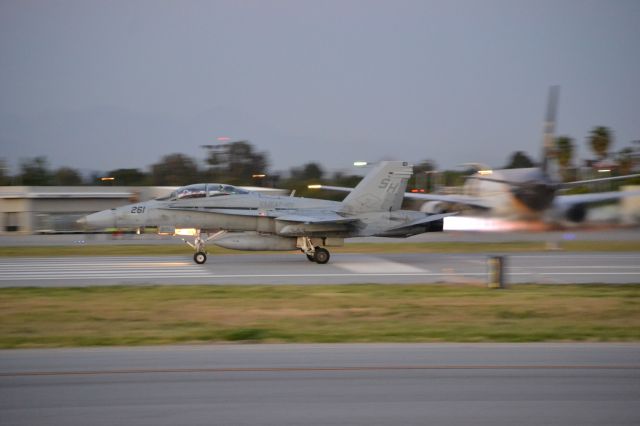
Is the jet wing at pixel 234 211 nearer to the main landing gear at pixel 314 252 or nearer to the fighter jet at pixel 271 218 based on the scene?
the fighter jet at pixel 271 218

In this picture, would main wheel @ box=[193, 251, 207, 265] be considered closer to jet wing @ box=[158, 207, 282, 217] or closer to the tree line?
jet wing @ box=[158, 207, 282, 217]

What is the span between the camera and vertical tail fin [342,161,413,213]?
25.4 metres

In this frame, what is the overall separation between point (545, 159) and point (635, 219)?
7.85 metres

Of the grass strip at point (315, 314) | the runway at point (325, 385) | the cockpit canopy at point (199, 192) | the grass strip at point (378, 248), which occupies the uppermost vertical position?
the cockpit canopy at point (199, 192)

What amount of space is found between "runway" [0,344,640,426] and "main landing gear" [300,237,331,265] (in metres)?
14.3

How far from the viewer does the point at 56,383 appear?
7922 mm

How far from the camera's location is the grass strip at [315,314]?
1135cm

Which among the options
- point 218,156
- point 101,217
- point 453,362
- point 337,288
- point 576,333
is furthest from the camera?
point 218,156

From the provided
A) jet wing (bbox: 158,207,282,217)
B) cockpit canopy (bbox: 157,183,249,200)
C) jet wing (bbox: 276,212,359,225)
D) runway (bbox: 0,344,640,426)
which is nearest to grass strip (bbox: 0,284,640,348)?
runway (bbox: 0,344,640,426)

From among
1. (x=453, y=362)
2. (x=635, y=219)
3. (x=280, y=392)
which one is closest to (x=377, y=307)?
(x=453, y=362)

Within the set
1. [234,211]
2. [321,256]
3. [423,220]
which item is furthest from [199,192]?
[423,220]

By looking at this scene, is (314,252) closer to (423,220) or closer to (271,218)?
(271,218)

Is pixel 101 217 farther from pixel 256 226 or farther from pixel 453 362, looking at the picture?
pixel 453 362

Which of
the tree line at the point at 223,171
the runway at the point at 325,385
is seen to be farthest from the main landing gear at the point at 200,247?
the tree line at the point at 223,171
